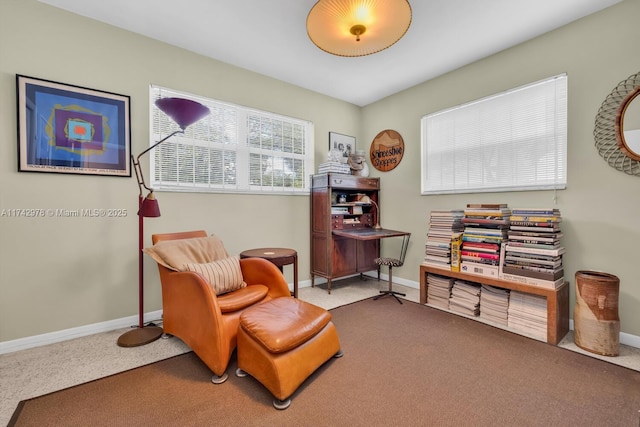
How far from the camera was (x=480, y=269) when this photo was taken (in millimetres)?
2775

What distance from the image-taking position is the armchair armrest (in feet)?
7.60

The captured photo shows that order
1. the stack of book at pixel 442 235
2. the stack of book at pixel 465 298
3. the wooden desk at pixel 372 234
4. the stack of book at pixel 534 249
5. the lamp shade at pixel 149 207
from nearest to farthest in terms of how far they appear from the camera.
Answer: the lamp shade at pixel 149 207
the stack of book at pixel 534 249
the stack of book at pixel 465 298
the stack of book at pixel 442 235
the wooden desk at pixel 372 234

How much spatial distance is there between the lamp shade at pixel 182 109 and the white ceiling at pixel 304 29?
0.84 meters

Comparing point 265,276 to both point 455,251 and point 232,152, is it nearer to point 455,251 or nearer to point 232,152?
point 232,152

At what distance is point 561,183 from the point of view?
2.62 metres

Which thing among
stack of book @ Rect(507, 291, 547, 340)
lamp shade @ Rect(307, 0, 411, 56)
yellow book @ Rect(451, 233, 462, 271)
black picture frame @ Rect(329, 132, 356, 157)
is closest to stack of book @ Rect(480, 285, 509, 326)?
stack of book @ Rect(507, 291, 547, 340)

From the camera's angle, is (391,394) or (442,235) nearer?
(391,394)

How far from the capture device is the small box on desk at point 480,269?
2674 millimetres

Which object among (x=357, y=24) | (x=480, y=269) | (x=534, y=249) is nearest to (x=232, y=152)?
(x=357, y=24)

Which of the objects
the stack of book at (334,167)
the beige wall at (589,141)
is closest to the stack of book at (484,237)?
the beige wall at (589,141)

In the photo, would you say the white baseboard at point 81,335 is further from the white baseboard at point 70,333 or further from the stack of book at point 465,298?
the stack of book at point 465,298

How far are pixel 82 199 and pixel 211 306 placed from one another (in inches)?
66.7

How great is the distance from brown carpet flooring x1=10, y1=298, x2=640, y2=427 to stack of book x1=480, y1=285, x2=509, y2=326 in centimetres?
39

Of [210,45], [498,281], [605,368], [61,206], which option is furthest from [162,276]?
[605,368]
